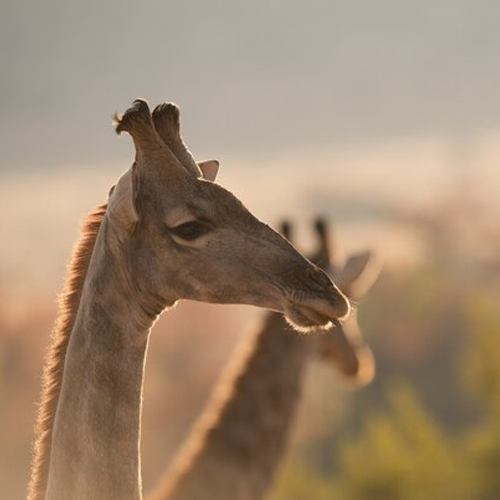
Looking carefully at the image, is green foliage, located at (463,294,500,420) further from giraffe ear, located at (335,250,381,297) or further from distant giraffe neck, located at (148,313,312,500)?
distant giraffe neck, located at (148,313,312,500)

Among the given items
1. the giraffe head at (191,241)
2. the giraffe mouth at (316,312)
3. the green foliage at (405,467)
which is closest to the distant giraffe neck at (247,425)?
the giraffe head at (191,241)

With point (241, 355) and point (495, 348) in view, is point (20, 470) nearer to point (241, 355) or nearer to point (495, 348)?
point (495, 348)

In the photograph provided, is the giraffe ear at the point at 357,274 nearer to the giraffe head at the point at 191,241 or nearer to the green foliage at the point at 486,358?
the giraffe head at the point at 191,241

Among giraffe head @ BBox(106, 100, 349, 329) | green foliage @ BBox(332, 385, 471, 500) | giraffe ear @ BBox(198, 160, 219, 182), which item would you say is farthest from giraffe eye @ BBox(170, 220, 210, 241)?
green foliage @ BBox(332, 385, 471, 500)

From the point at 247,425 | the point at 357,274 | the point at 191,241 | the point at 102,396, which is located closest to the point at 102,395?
the point at 102,396

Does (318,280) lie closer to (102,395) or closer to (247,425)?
(102,395)

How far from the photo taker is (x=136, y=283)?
486 cm

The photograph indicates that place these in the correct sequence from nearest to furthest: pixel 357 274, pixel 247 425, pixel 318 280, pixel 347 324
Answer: pixel 318 280, pixel 247 425, pixel 357 274, pixel 347 324

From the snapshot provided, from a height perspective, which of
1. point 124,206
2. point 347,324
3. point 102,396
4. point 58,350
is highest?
point 124,206

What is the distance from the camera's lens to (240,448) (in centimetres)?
866

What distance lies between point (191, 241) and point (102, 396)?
0.54 m

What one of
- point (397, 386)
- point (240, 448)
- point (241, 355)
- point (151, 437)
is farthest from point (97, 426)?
point (397, 386)

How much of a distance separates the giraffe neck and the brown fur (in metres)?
0.14

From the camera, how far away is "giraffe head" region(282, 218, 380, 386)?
1006 cm
